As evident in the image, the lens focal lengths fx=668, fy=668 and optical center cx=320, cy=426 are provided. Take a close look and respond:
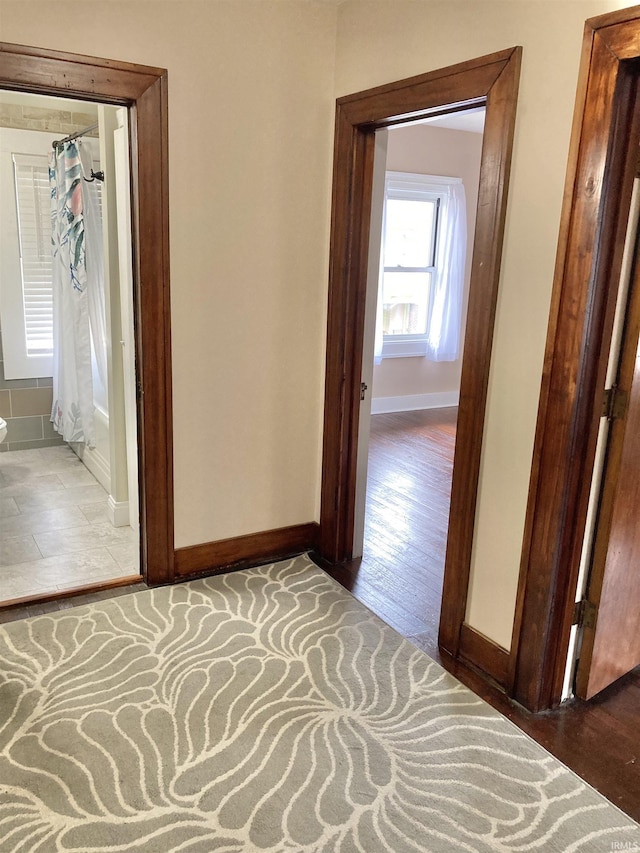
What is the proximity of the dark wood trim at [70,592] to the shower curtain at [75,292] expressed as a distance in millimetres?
1573

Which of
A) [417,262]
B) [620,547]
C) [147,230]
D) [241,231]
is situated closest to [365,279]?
[241,231]

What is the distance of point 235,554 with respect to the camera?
325 centimetres

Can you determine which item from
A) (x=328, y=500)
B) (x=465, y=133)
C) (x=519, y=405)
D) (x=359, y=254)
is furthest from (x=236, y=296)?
(x=465, y=133)

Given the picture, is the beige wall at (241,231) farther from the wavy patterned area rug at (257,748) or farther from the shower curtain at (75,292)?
the shower curtain at (75,292)

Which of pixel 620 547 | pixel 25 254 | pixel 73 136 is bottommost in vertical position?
pixel 620 547

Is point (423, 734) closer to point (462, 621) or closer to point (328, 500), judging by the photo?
point (462, 621)

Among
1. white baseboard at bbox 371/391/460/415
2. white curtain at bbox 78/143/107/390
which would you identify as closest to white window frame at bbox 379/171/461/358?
white baseboard at bbox 371/391/460/415

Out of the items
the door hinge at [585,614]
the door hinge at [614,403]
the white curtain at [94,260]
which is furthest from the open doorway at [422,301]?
the door hinge at [614,403]

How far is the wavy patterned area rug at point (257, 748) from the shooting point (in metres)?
1.78

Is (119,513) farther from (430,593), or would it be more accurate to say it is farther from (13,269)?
(13,269)

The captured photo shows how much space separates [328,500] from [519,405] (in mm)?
1326

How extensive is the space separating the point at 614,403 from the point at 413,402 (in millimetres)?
4867

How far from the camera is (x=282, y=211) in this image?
118 inches

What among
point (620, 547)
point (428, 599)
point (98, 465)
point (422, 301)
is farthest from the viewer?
point (422, 301)
